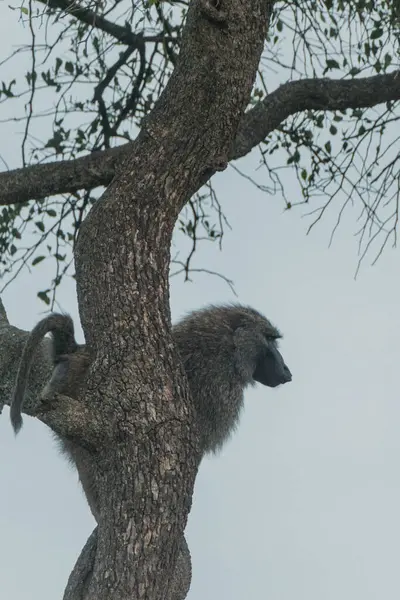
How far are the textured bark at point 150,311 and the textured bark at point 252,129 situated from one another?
2.25 ft

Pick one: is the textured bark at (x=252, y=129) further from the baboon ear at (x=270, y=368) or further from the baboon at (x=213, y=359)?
the baboon ear at (x=270, y=368)

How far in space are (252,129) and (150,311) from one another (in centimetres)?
195

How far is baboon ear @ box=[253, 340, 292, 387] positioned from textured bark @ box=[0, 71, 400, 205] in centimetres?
103

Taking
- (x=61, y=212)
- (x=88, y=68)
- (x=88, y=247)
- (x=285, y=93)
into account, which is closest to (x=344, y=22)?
(x=285, y=93)

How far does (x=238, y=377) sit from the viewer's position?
522cm

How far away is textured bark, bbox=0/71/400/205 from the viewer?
5391mm

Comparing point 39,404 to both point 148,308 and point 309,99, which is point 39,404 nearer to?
point 148,308

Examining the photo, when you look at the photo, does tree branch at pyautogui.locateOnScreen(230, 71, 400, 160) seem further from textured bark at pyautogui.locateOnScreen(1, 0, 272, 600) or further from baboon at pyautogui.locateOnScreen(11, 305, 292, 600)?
textured bark at pyautogui.locateOnScreen(1, 0, 272, 600)

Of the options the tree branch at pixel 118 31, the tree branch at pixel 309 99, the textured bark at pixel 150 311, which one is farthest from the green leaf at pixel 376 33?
the textured bark at pixel 150 311

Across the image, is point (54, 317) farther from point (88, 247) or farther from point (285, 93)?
point (285, 93)

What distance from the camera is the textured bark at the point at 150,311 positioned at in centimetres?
388

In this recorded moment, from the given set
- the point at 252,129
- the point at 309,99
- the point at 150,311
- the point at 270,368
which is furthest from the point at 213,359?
the point at 309,99

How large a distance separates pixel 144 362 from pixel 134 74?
11.5 ft

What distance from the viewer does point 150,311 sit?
4.16m
